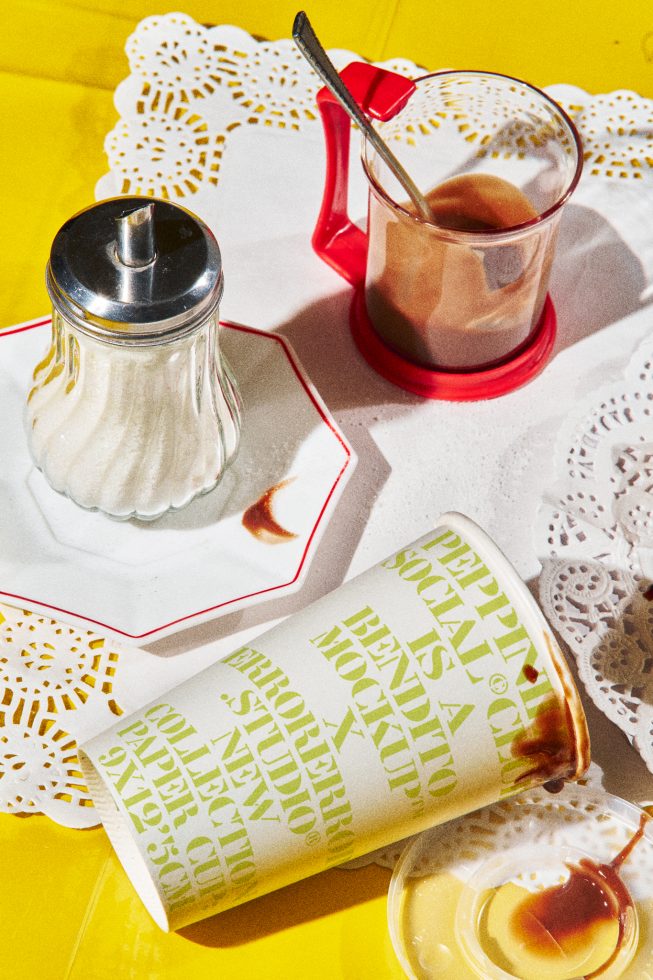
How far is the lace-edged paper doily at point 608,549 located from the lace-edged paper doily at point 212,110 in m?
0.22

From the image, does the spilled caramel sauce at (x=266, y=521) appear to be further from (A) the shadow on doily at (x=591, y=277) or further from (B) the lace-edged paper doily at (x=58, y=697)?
(A) the shadow on doily at (x=591, y=277)

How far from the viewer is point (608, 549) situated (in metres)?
0.64

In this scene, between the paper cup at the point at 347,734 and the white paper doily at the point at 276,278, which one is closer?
the paper cup at the point at 347,734

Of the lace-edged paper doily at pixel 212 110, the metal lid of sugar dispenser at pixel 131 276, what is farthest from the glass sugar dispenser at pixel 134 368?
the lace-edged paper doily at pixel 212 110

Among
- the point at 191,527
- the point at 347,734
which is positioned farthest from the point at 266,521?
the point at 347,734

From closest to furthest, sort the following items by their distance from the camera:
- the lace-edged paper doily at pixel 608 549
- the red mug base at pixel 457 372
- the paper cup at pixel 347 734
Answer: the paper cup at pixel 347 734 → the lace-edged paper doily at pixel 608 549 → the red mug base at pixel 457 372

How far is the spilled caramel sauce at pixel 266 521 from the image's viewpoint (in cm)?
62

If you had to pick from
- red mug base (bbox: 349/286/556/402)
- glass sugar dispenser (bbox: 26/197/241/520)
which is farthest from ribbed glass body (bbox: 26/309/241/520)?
red mug base (bbox: 349/286/556/402)

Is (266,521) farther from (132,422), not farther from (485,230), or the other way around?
(485,230)

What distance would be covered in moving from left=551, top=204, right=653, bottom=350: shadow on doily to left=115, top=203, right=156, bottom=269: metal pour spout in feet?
0.99

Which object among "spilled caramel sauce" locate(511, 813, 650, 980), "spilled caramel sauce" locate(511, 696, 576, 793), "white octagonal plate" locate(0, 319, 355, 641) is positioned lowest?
"spilled caramel sauce" locate(511, 813, 650, 980)

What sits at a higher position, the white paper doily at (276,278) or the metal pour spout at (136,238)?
the metal pour spout at (136,238)

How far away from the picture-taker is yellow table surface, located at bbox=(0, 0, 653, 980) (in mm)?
567

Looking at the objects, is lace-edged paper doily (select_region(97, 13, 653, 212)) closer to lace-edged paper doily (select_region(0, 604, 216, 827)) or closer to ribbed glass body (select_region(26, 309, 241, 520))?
Result: ribbed glass body (select_region(26, 309, 241, 520))
